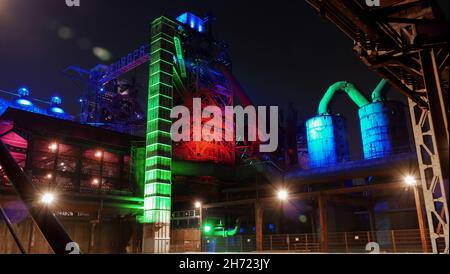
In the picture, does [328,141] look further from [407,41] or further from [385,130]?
[407,41]

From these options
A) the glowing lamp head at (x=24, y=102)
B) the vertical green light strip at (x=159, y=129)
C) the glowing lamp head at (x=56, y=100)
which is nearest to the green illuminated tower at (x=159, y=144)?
the vertical green light strip at (x=159, y=129)

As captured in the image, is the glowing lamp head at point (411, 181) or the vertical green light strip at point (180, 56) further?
the vertical green light strip at point (180, 56)

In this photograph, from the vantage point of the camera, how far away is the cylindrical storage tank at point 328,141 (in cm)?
3678

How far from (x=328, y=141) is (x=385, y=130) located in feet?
19.5

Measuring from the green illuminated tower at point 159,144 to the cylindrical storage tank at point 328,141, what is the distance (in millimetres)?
15659

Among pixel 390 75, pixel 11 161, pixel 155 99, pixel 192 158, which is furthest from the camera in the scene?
pixel 192 158

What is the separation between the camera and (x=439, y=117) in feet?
24.6

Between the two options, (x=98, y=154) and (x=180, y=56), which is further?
(x=180, y=56)

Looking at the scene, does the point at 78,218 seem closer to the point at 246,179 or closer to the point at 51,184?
the point at 51,184

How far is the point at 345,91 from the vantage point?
37688 mm

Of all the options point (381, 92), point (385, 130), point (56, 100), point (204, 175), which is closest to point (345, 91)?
point (381, 92)

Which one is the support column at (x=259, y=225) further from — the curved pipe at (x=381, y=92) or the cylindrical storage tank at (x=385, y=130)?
Answer: the curved pipe at (x=381, y=92)

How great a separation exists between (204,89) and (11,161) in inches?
1623
